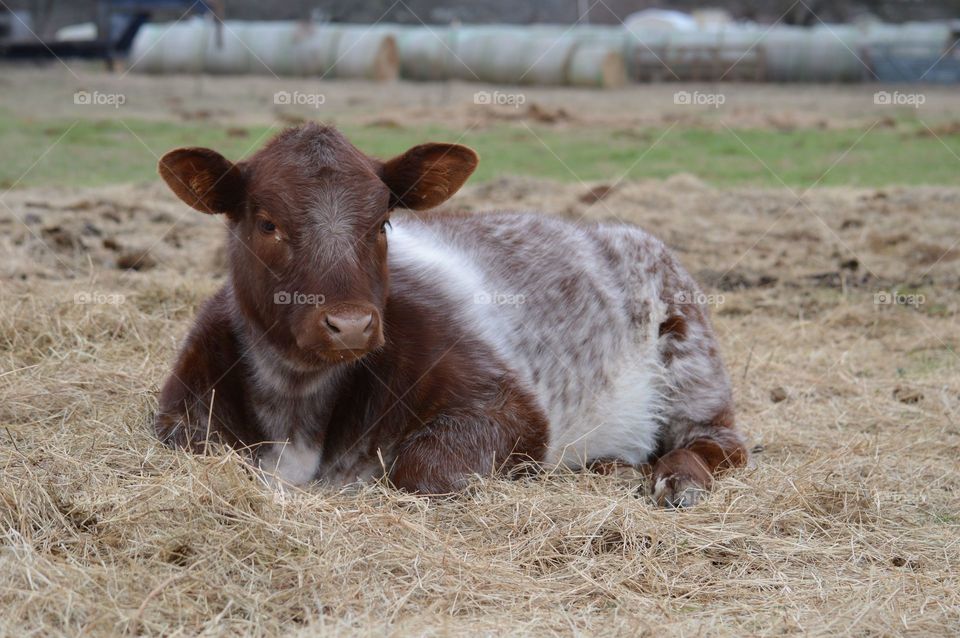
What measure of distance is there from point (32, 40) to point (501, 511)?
28578 millimetres

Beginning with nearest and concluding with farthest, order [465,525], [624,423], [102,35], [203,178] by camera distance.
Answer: [465,525], [203,178], [624,423], [102,35]

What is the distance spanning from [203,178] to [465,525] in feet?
5.64

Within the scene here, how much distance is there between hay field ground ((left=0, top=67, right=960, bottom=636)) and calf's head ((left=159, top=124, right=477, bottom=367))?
629mm

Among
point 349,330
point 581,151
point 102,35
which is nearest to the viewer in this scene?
point 349,330

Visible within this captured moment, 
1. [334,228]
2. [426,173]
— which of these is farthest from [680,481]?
[334,228]

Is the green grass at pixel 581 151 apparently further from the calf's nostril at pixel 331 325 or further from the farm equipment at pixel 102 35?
the farm equipment at pixel 102 35

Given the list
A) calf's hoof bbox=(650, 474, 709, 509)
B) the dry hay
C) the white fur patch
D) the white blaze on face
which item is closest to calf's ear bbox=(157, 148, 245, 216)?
the white blaze on face

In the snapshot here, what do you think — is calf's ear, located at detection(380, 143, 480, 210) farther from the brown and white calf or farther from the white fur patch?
the white fur patch

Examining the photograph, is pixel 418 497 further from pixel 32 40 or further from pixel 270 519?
pixel 32 40

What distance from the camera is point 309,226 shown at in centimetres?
436

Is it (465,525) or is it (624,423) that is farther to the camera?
(624,423)

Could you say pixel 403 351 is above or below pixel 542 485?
above

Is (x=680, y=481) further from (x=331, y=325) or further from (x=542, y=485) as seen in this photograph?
(x=331, y=325)

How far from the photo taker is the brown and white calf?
14.4 ft
